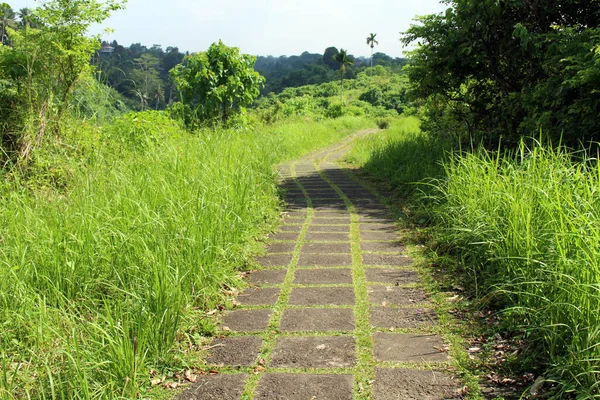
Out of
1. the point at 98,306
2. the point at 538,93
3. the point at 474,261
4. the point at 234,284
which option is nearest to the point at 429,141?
the point at 538,93

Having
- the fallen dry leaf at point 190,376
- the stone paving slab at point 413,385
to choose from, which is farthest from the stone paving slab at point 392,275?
the fallen dry leaf at point 190,376

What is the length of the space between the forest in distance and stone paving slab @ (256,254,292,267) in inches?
4.8

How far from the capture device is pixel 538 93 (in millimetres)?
6594

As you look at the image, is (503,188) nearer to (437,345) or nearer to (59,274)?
(437,345)

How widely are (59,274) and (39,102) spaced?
3.84 metres

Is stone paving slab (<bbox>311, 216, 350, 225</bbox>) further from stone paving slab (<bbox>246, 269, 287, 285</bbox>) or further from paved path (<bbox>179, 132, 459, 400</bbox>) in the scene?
stone paving slab (<bbox>246, 269, 287, 285</bbox>)

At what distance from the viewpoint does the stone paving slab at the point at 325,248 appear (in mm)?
5129

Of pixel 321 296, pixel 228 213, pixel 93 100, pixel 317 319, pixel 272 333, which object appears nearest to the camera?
pixel 272 333

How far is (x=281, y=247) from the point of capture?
5332 mm

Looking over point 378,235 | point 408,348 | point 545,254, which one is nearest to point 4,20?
point 378,235

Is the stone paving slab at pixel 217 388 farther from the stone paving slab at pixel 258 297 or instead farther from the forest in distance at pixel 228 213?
the stone paving slab at pixel 258 297

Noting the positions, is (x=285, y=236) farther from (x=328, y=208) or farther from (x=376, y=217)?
(x=328, y=208)

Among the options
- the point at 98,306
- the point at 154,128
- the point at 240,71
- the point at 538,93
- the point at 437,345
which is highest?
the point at 240,71

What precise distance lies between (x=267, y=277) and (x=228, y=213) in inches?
28.5
